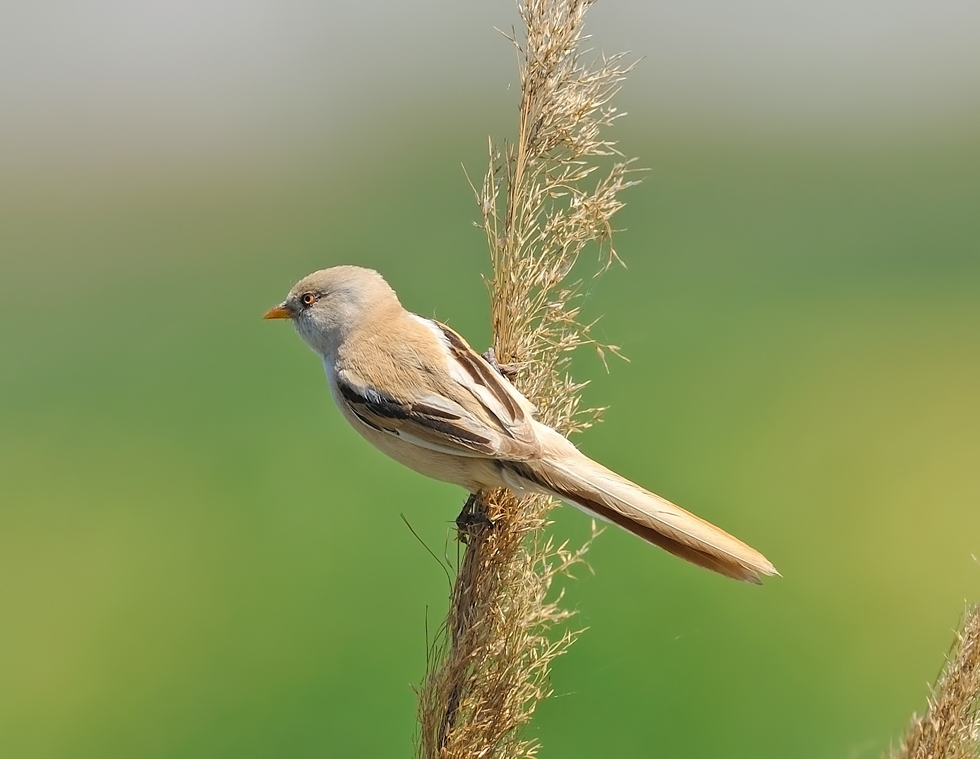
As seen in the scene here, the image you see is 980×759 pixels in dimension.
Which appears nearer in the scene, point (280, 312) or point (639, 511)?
point (639, 511)

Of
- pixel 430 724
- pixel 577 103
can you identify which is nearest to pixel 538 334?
pixel 577 103

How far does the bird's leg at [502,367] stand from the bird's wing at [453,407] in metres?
0.02

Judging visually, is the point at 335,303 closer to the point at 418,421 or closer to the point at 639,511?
the point at 418,421

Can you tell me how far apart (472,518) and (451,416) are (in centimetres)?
39

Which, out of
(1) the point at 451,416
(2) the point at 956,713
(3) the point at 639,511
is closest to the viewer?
(2) the point at 956,713

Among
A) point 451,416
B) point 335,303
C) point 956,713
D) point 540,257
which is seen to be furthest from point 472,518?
point 956,713

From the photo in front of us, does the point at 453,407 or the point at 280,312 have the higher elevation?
the point at 280,312

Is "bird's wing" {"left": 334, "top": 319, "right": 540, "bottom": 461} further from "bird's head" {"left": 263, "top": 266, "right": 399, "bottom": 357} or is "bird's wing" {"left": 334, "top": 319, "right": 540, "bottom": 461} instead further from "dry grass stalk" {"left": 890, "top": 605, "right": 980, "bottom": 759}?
"dry grass stalk" {"left": 890, "top": 605, "right": 980, "bottom": 759}

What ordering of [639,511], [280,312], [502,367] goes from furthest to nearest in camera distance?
[280,312] < [502,367] < [639,511]

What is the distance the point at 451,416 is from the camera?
3004 mm

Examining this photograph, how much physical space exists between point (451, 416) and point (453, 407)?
3 centimetres

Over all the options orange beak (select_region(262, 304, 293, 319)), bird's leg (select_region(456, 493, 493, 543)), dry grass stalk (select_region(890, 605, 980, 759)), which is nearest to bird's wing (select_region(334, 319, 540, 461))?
bird's leg (select_region(456, 493, 493, 543))

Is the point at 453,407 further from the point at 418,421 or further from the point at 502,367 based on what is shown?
the point at 502,367

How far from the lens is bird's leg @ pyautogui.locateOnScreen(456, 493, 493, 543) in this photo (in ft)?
8.54
